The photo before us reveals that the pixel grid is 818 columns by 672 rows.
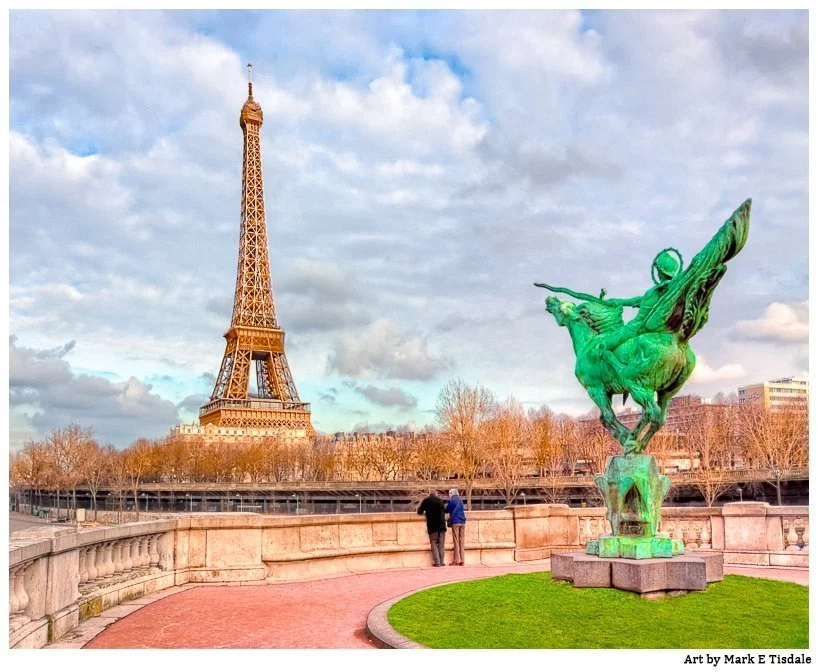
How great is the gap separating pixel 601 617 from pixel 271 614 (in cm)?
417

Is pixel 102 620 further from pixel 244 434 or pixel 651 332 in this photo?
pixel 244 434

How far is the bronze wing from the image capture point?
10.6 m

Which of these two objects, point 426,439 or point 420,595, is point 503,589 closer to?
point 420,595

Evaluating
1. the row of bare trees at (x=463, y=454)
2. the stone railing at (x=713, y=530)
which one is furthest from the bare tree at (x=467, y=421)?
the stone railing at (x=713, y=530)

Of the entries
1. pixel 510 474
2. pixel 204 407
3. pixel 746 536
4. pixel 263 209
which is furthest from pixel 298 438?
pixel 746 536

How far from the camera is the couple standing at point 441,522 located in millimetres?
15695

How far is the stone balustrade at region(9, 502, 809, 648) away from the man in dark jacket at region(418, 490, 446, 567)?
0.38 metres

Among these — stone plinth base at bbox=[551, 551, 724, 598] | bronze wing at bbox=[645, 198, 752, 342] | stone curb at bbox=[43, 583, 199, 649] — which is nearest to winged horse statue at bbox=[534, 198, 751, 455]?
bronze wing at bbox=[645, 198, 752, 342]

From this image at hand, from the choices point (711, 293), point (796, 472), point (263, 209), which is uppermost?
point (263, 209)

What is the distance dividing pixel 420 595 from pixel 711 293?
5729 mm

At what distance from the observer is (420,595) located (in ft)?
37.4

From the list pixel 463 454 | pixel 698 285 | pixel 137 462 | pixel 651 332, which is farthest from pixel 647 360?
pixel 137 462

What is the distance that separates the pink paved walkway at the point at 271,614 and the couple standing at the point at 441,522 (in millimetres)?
1313
